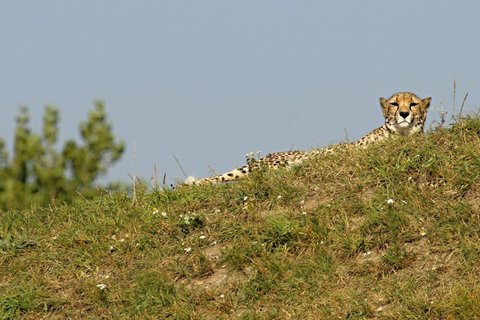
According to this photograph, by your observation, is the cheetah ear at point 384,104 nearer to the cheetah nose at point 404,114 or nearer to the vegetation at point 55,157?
the cheetah nose at point 404,114

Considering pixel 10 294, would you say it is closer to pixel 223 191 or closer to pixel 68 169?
pixel 223 191

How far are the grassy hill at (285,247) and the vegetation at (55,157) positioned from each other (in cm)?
1582

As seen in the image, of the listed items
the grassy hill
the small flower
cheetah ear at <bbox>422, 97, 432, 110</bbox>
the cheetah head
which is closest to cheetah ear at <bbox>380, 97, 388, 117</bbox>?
the cheetah head

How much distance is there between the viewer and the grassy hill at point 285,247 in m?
8.37

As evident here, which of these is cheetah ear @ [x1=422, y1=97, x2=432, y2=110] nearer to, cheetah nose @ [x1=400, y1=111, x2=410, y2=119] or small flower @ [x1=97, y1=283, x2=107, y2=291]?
cheetah nose @ [x1=400, y1=111, x2=410, y2=119]

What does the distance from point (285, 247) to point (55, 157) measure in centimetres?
1950

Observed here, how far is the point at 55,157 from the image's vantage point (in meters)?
27.8

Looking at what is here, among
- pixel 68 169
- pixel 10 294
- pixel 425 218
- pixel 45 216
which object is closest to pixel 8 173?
pixel 68 169

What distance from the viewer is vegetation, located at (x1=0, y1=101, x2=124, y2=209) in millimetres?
27062

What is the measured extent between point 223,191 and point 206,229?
1.01 metres

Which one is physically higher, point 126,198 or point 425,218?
point 126,198

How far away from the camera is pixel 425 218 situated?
360 inches

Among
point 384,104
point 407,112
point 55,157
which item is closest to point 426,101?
point 407,112

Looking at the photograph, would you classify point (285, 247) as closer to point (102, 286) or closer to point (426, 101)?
point (102, 286)
